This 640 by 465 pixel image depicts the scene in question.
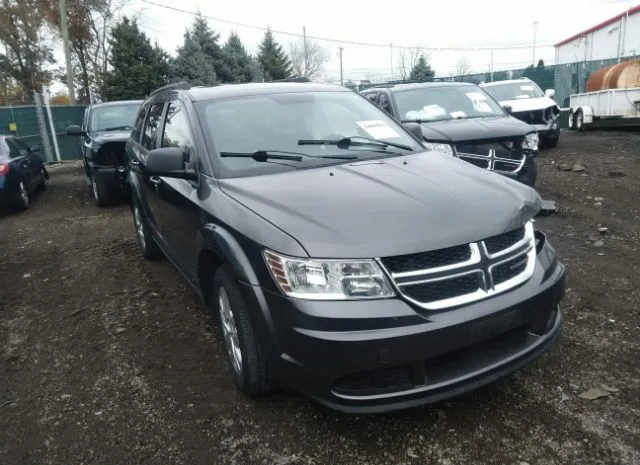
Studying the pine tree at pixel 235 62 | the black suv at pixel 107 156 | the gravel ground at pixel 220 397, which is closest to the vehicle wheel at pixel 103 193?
the black suv at pixel 107 156

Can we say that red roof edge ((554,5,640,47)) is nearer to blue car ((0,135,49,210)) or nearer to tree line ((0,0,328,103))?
tree line ((0,0,328,103))

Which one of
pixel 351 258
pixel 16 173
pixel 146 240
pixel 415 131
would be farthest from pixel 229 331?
pixel 16 173

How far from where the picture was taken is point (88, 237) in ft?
22.7

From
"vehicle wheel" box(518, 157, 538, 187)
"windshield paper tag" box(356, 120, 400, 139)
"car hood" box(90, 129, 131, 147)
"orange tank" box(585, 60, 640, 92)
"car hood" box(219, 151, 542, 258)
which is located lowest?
"vehicle wheel" box(518, 157, 538, 187)

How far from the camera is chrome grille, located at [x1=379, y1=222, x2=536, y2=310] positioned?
7.34 feet

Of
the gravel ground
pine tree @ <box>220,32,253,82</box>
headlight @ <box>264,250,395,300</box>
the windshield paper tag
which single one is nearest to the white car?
the gravel ground

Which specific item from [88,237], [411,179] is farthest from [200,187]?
[88,237]

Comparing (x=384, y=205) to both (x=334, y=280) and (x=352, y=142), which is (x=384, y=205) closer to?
(x=334, y=280)

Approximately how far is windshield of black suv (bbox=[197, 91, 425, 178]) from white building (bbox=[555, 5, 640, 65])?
3422 centimetres

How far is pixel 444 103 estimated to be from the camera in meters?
7.05

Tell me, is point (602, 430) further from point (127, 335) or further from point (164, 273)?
point (164, 273)

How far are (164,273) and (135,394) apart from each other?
7.35ft

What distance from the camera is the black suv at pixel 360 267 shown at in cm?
221

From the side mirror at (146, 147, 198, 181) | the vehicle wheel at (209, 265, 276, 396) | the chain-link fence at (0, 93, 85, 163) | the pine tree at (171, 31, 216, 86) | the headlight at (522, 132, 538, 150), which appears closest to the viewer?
the vehicle wheel at (209, 265, 276, 396)
